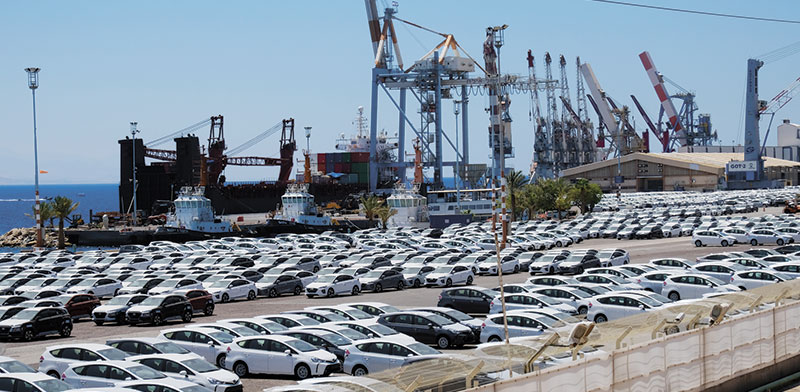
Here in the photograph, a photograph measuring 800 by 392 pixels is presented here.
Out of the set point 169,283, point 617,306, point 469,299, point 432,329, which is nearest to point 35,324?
point 169,283

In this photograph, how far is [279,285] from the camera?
34.3 meters

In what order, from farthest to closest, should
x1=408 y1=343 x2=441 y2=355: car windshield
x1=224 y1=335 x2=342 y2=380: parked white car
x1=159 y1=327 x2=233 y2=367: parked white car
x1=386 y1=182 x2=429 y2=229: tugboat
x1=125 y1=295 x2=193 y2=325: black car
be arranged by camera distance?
x1=386 y1=182 x2=429 y2=229: tugboat, x1=125 y1=295 x2=193 y2=325: black car, x1=159 y1=327 x2=233 y2=367: parked white car, x1=224 y1=335 x2=342 y2=380: parked white car, x1=408 y1=343 x2=441 y2=355: car windshield

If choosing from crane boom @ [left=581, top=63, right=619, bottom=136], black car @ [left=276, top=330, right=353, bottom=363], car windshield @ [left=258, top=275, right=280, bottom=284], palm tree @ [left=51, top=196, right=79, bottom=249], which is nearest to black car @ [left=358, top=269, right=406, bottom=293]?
car windshield @ [left=258, top=275, right=280, bottom=284]

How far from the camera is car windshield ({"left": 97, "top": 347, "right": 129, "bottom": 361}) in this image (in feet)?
57.6

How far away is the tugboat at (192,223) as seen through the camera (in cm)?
8031

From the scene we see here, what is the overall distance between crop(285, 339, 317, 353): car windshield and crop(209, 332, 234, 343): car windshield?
165cm

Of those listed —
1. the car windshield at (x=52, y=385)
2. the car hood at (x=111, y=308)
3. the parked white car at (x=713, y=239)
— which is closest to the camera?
the car windshield at (x=52, y=385)

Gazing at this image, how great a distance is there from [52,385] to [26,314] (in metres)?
11.2

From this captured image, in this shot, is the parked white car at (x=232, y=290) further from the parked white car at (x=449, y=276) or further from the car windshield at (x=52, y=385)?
the car windshield at (x=52, y=385)

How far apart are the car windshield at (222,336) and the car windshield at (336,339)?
198 centimetres

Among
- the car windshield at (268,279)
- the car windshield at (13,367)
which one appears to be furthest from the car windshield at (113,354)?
the car windshield at (268,279)

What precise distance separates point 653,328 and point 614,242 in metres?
42.2

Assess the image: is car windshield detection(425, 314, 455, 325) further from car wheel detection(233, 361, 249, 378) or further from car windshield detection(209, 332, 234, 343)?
car wheel detection(233, 361, 249, 378)

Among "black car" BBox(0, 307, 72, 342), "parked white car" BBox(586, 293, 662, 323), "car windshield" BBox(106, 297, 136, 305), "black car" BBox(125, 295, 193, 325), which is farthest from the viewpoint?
"car windshield" BBox(106, 297, 136, 305)
